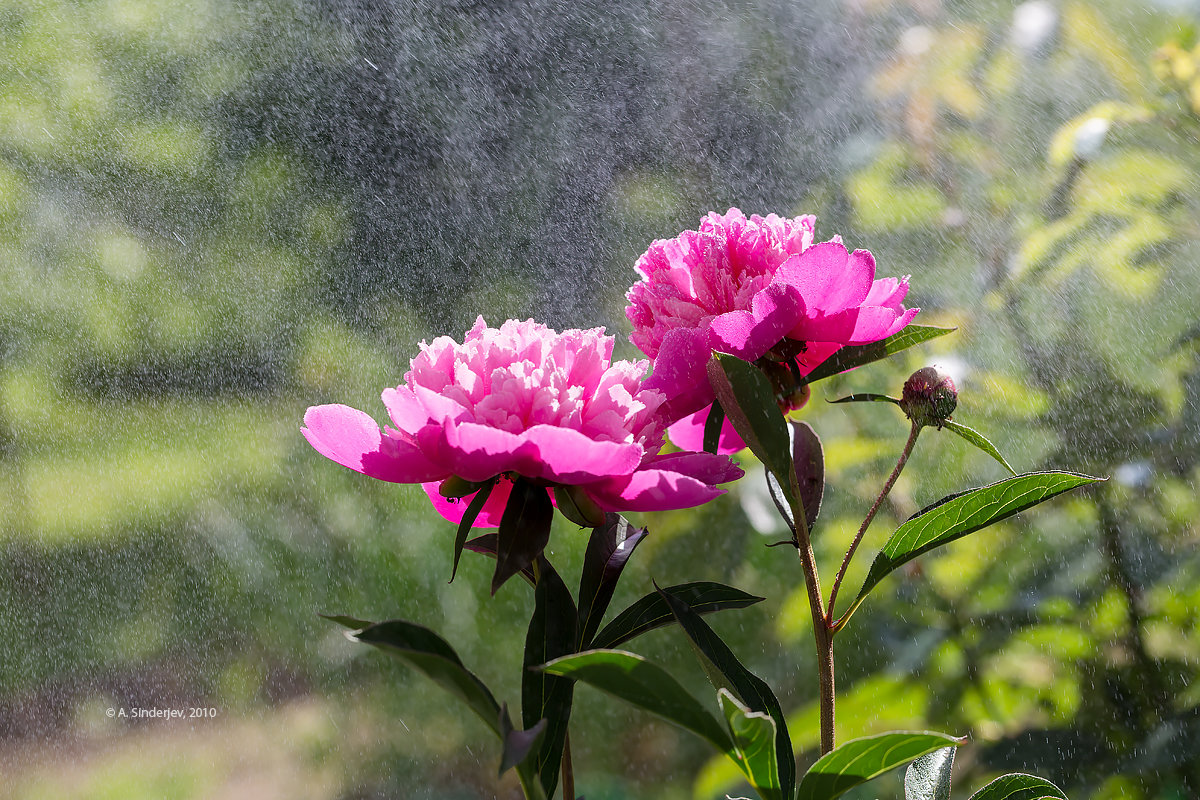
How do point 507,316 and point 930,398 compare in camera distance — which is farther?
point 507,316

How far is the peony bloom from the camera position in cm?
22

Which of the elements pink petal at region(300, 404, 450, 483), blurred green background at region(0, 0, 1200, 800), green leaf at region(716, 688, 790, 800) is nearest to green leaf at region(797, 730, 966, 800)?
green leaf at region(716, 688, 790, 800)

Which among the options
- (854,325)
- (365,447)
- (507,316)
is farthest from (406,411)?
(507,316)

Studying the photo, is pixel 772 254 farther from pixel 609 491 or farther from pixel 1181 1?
pixel 1181 1

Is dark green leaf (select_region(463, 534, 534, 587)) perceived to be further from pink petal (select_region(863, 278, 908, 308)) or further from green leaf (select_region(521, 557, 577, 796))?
pink petal (select_region(863, 278, 908, 308))

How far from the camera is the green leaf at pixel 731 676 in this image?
0.70 feet

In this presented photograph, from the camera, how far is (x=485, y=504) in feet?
0.76

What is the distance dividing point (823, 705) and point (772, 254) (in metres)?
A: 0.13

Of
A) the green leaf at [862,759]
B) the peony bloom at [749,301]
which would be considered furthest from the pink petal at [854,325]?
the green leaf at [862,759]

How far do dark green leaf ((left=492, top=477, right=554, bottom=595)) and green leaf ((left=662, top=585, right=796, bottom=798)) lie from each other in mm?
36

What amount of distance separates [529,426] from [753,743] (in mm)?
86

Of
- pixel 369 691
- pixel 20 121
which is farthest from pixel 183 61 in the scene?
pixel 369 691

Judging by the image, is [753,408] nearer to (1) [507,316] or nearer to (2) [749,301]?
(2) [749,301]

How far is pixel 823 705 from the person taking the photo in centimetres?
24
